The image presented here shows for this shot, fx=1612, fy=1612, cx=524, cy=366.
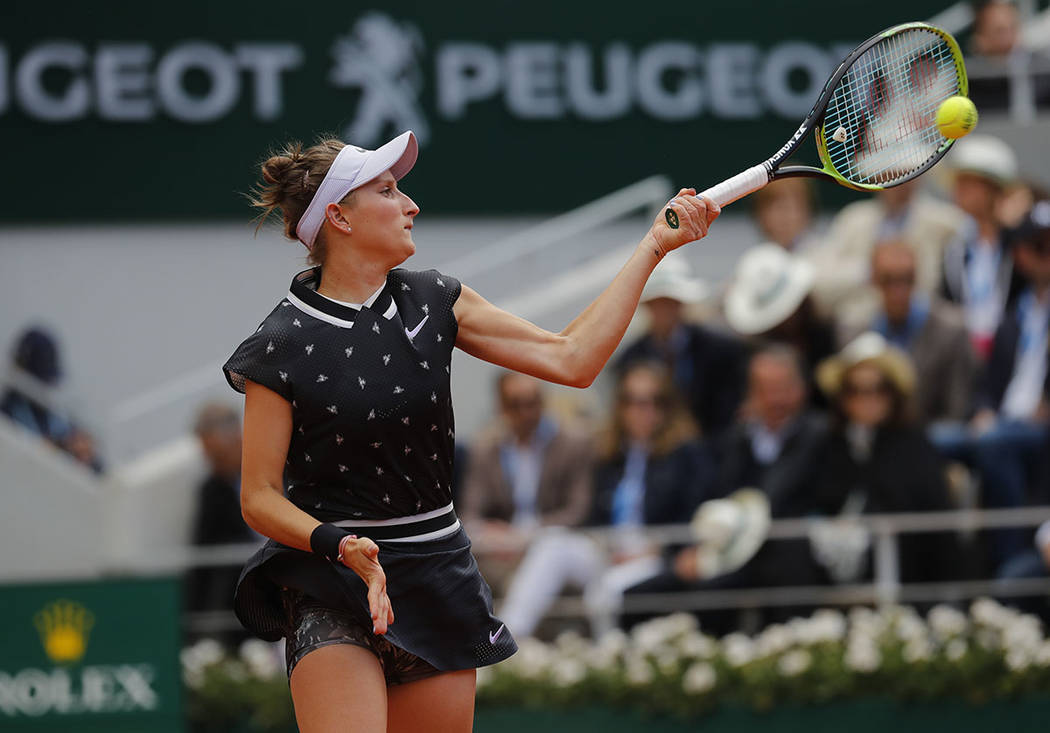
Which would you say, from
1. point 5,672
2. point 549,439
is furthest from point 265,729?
point 549,439

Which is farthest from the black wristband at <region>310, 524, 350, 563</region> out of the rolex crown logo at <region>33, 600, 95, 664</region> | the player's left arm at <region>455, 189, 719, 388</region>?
the rolex crown logo at <region>33, 600, 95, 664</region>

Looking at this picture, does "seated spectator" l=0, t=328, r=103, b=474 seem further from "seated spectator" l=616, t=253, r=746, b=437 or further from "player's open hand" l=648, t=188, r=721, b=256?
"player's open hand" l=648, t=188, r=721, b=256

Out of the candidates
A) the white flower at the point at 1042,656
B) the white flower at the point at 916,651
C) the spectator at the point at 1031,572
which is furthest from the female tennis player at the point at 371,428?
the spectator at the point at 1031,572

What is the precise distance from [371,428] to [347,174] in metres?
0.51

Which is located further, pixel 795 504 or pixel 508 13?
pixel 508 13

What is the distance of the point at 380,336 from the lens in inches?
127

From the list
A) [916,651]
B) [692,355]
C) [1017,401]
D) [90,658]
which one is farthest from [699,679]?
[90,658]

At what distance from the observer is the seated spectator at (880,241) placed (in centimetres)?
766

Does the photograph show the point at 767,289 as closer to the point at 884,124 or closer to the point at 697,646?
the point at 697,646

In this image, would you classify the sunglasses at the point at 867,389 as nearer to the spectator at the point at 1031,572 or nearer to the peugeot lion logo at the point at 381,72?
the spectator at the point at 1031,572

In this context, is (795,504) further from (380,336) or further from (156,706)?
(380,336)

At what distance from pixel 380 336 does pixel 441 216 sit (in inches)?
295

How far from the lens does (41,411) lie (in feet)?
29.7

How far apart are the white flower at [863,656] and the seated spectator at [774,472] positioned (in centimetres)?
42
